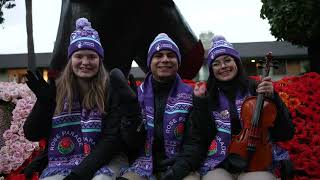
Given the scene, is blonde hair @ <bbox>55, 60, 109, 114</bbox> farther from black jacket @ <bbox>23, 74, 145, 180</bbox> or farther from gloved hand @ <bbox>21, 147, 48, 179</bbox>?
gloved hand @ <bbox>21, 147, 48, 179</bbox>

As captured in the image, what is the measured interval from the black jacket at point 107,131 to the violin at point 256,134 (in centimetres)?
65

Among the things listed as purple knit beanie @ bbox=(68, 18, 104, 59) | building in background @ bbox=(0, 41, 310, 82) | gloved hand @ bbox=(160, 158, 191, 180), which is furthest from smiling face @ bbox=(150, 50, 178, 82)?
building in background @ bbox=(0, 41, 310, 82)

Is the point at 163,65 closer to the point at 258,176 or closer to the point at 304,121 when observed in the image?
the point at 258,176

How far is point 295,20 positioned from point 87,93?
1214 centimetres

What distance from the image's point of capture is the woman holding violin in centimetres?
336

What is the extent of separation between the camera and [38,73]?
3498 mm

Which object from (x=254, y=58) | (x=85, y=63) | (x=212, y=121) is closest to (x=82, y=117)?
(x=85, y=63)

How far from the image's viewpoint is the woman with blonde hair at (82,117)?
3.48 m

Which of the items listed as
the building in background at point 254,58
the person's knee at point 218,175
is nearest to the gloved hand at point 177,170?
the person's knee at point 218,175

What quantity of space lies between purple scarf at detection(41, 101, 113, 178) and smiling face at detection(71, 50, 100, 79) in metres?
0.21

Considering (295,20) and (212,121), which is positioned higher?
(295,20)

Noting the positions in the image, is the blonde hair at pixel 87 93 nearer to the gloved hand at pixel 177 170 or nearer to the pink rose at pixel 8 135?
the gloved hand at pixel 177 170

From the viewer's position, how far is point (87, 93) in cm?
370

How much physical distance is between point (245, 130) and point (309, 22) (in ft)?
40.0
